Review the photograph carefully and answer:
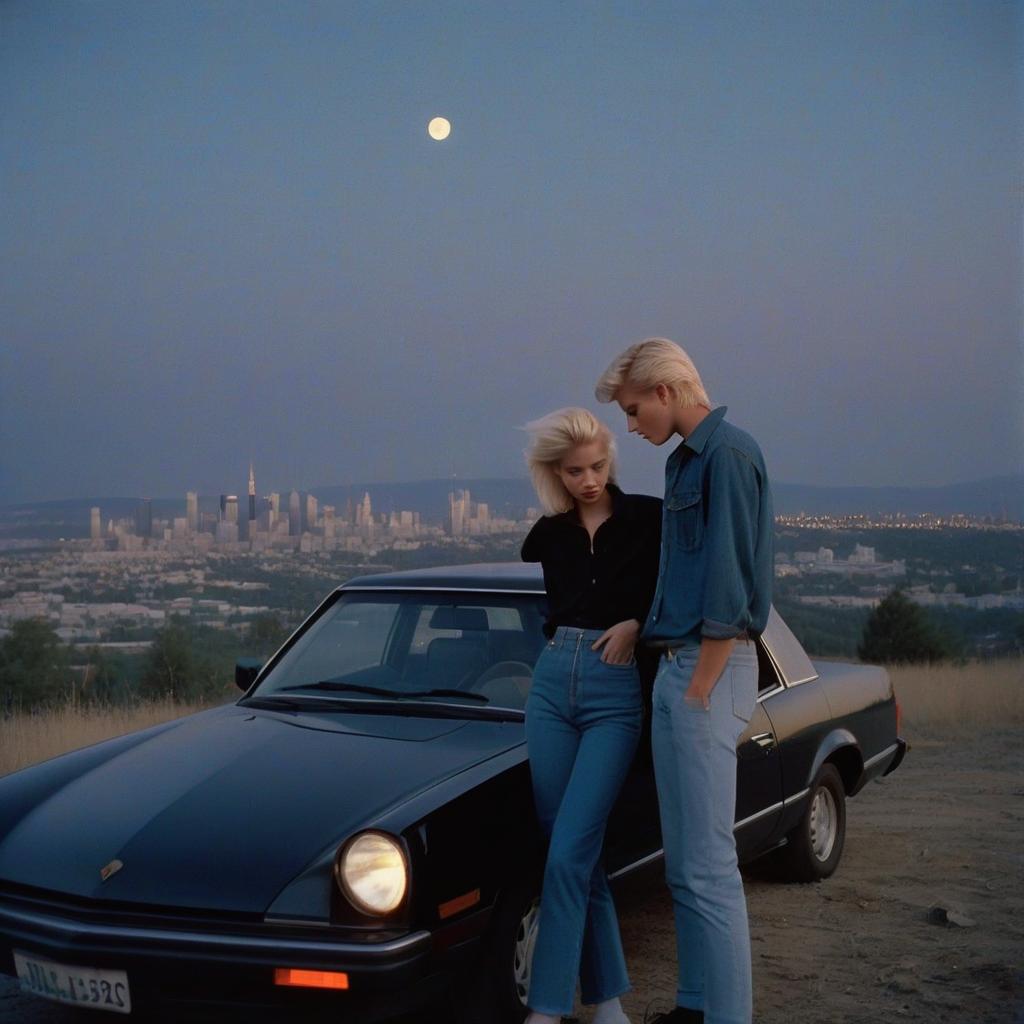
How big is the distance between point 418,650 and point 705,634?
188cm

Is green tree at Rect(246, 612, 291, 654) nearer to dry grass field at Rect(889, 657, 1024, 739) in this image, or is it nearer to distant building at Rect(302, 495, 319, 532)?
distant building at Rect(302, 495, 319, 532)

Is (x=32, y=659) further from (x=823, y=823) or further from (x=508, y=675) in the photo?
(x=508, y=675)

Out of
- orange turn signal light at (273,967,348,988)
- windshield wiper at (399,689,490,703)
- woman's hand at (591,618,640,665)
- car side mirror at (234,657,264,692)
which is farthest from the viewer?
car side mirror at (234,657,264,692)

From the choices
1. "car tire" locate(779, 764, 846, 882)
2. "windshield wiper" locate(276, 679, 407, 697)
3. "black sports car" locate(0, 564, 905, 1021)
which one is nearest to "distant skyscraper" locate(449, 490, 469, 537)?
"car tire" locate(779, 764, 846, 882)

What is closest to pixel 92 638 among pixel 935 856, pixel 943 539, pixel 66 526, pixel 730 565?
pixel 66 526

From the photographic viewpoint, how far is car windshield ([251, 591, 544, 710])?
4.64 m

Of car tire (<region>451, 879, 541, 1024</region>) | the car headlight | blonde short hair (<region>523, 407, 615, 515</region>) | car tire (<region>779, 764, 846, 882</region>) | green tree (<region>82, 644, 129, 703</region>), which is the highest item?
blonde short hair (<region>523, 407, 615, 515</region>)

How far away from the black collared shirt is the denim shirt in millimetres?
214

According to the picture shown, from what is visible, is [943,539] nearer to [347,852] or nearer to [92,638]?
[92,638]

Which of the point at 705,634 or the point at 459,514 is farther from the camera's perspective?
the point at 459,514

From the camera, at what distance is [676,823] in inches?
137

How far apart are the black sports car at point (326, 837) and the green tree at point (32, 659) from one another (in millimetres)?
25446

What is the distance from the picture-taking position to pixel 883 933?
17.2ft

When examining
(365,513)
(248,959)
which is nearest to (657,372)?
(248,959)
